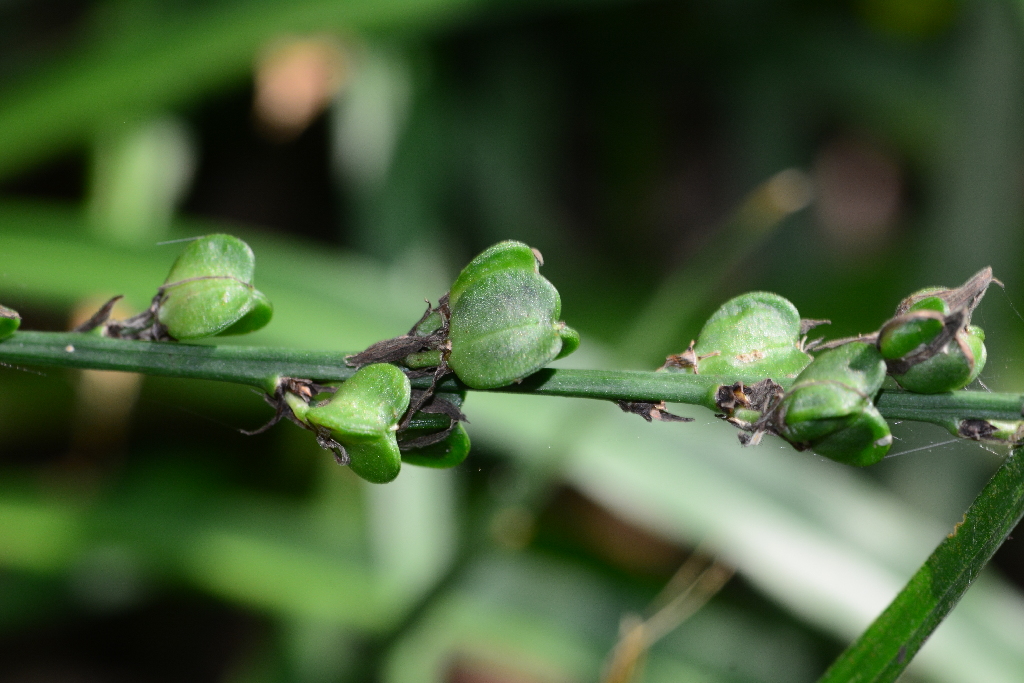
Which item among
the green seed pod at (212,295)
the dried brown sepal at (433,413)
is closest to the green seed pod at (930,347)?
the dried brown sepal at (433,413)

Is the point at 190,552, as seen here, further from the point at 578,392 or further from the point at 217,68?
the point at 578,392

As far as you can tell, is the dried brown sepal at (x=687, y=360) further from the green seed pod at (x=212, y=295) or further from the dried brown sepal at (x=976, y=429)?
the green seed pod at (x=212, y=295)

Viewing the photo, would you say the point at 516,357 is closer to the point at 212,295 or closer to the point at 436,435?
the point at 436,435

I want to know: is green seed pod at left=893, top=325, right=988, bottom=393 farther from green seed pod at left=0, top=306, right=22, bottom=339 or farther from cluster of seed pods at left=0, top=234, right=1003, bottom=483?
green seed pod at left=0, top=306, right=22, bottom=339

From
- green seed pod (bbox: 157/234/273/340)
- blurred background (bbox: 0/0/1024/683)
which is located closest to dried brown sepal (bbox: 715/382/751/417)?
green seed pod (bbox: 157/234/273/340)

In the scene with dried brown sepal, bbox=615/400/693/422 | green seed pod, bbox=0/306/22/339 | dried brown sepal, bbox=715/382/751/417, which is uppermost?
dried brown sepal, bbox=715/382/751/417

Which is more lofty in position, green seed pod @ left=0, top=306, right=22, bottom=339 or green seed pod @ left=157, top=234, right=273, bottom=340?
green seed pod @ left=157, top=234, right=273, bottom=340
